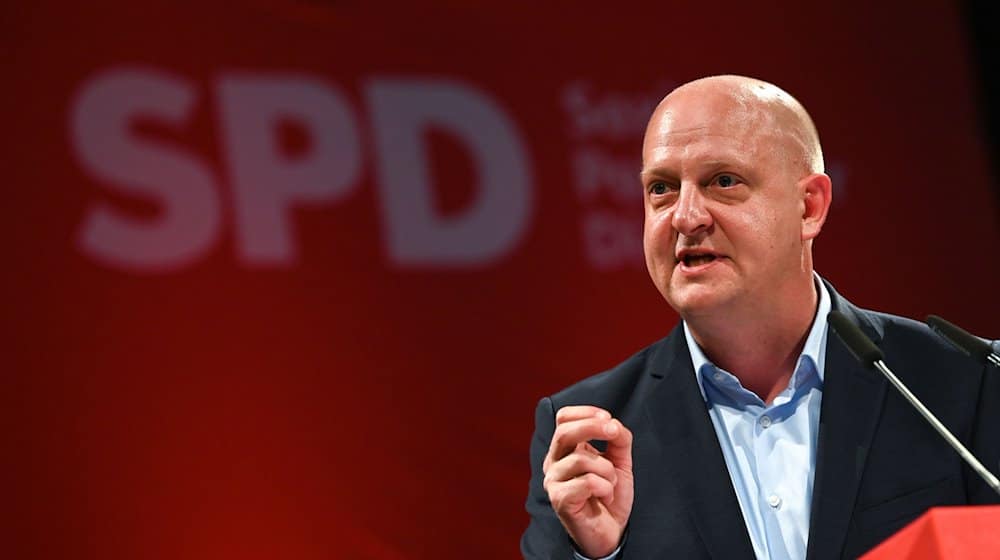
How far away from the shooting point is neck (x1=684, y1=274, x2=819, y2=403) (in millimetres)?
2195

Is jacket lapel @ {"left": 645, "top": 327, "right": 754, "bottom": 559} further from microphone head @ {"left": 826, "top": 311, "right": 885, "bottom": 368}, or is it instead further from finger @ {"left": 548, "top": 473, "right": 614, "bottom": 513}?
microphone head @ {"left": 826, "top": 311, "right": 885, "bottom": 368}

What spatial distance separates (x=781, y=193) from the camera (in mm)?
2225

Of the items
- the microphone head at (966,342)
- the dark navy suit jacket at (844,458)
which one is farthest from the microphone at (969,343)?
the dark navy suit jacket at (844,458)

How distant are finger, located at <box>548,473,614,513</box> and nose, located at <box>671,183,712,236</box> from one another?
1.71ft

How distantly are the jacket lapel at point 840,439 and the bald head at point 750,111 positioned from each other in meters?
0.31

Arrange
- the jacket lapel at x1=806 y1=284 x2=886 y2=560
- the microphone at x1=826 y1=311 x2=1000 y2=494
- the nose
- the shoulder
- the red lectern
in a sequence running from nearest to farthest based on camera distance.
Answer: the red lectern, the microphone at x1=826 y1=311 x2=1000 y2=494, the jacket lapel at x1=806 y1=284 x2=886 y2=560, the nose, the shoulder

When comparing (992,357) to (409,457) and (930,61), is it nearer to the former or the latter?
(409,457)

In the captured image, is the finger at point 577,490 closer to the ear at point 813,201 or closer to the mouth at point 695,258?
the mouth at point 695,258

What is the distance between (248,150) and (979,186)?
267 centimetres

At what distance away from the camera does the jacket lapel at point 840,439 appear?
1947 mm

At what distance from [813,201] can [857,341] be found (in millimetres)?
589

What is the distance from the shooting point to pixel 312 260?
3.52 meters

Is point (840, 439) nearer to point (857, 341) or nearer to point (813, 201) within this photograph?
point (857, 341)

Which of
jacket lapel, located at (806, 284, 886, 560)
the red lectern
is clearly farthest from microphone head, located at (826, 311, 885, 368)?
the red lectern
